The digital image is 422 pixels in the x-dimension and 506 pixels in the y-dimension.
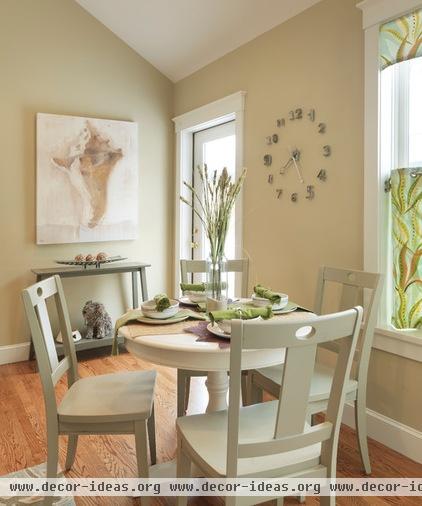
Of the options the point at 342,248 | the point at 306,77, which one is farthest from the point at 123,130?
the point at 342,248

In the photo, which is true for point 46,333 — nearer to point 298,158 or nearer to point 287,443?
point 287,443

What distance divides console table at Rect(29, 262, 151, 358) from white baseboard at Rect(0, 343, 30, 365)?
7 cm

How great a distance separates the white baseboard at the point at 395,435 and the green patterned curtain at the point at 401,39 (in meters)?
1.86

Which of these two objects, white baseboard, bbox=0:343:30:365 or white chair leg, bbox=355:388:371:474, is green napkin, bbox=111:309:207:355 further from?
white baseboard, bbox=0:343:30:365

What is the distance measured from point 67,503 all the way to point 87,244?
2.38 metres

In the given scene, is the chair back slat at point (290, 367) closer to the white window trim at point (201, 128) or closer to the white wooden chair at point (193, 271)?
the white wooden chair at point (193, 271)

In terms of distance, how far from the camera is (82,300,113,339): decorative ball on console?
11.9 feet

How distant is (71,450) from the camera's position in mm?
1992

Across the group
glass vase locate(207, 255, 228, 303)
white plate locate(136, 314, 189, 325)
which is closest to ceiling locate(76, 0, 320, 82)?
glass vase locate(207, 255, 228, 303)

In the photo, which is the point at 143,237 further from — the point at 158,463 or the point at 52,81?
the point at 158,463

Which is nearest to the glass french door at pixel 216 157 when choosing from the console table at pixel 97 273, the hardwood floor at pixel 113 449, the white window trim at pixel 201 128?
the white window trim at pixel 201 128

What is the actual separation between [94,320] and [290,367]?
9.11ft

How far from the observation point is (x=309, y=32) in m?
2.68

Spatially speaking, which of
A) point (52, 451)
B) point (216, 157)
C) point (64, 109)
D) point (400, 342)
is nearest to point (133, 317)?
point (52, 451)
